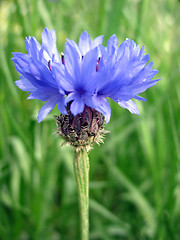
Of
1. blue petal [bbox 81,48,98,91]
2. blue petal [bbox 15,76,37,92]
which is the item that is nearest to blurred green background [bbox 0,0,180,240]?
blue petal [bbox 15,76,37,92]

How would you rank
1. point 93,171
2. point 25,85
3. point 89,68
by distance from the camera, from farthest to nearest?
point 93,171
point 25,85
point 89,68

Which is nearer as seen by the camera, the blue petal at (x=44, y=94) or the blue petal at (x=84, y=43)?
the blue petal at (x=44, y=94)

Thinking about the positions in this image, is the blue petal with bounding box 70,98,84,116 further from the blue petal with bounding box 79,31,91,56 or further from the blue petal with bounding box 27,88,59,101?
the blue petal with bounding box 79,31,91,56

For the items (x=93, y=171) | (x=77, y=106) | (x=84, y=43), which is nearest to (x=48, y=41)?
(x=84, y=43)

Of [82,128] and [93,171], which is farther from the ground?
[82,128]

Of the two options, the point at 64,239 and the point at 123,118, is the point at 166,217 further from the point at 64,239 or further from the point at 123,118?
the point at 123,118

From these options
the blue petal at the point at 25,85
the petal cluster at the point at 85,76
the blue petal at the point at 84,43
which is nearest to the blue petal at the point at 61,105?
the petal cluster at the point at 85,76

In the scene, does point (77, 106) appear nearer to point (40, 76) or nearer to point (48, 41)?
point (40, 76)

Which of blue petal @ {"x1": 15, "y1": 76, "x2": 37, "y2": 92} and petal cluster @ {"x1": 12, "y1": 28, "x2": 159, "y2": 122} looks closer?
petal cluster @ {"x1": 12, "y1": 28, "x2": 159, "y2": 122}

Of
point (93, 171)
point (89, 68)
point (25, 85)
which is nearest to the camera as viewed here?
point (89, 68)

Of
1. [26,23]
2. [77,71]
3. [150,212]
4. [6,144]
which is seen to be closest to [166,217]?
[150,212]

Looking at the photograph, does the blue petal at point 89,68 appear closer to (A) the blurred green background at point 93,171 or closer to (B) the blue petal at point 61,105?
(B) the blue petal at point 61,105
